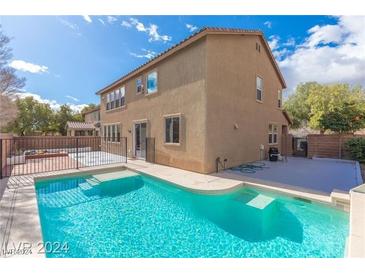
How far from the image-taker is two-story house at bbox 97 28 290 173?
906cm

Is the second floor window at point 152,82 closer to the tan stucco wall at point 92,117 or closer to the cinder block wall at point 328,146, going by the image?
the cinder block wall at point 328,146

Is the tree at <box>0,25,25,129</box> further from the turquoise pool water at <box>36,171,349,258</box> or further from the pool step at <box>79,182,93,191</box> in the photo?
the turquoise pool water at <box>36,171,349,258</box>

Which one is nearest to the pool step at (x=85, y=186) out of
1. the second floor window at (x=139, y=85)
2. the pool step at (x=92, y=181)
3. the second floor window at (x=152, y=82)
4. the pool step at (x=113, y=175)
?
the pool step at (x=92, y=181)

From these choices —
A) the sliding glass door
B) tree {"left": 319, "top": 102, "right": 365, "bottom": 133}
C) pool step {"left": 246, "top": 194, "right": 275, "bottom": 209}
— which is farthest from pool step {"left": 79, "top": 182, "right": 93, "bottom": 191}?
tree {"left": 319, "top": 102, "right": 365, "bottom": 133}

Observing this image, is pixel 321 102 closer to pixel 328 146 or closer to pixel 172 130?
pixel 328 146

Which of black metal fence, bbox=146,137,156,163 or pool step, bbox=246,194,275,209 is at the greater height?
black metal fence, bbox=146,137,156,163

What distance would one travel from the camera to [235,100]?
1070 cm

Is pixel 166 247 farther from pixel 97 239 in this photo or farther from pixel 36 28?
pixel 36 28

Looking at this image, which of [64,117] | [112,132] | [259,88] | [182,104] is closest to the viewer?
[182,104]

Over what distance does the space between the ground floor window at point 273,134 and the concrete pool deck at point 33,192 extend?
27.6 feet

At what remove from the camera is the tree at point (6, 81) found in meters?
14.6

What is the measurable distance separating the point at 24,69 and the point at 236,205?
21.9 meters

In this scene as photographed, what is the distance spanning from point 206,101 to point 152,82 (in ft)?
17.0

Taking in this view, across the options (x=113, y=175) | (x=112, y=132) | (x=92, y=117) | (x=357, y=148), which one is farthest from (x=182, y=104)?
(x=92, y=117)
